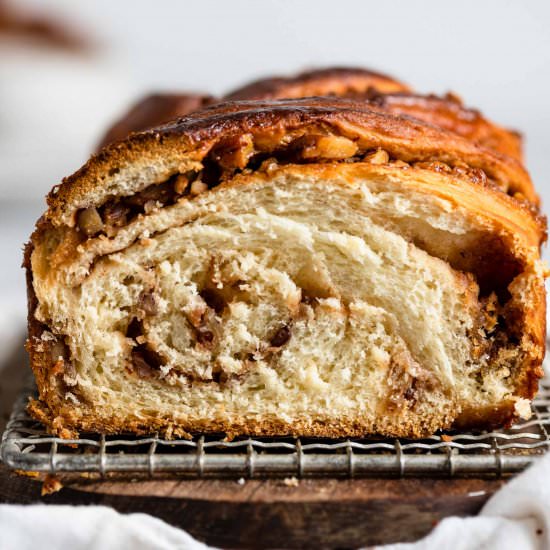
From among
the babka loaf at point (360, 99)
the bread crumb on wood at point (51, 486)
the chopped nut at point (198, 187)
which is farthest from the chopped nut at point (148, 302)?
the babka loaf at point (360, 99)

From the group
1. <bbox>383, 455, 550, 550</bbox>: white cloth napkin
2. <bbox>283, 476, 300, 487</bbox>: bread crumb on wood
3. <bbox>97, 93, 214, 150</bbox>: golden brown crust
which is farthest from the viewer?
<bbox>97, 93, 214, 150</bbox>: golden brown crust

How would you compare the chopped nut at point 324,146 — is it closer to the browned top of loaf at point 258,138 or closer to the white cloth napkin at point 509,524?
the browned top of loaf at point 258,138

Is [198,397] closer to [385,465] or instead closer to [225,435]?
[225,435]

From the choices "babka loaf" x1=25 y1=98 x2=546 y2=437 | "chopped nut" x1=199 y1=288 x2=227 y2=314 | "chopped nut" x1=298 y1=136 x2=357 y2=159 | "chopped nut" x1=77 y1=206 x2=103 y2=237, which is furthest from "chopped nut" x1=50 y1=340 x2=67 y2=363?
"chopped nut" x1=298 y1=136 x2=357 y2=159

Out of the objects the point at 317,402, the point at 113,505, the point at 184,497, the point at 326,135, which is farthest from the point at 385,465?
the point at 326,135

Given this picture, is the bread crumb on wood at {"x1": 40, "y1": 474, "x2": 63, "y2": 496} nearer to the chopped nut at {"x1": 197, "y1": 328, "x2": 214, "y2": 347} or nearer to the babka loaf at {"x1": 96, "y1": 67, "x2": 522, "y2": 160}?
the chopped nut at {"x1": 197, "y1": 328, "x2": 214, "y2": 347}

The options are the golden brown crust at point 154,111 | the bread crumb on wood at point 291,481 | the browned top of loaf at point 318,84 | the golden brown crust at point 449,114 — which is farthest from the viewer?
the golden brown crust at point 154,111
